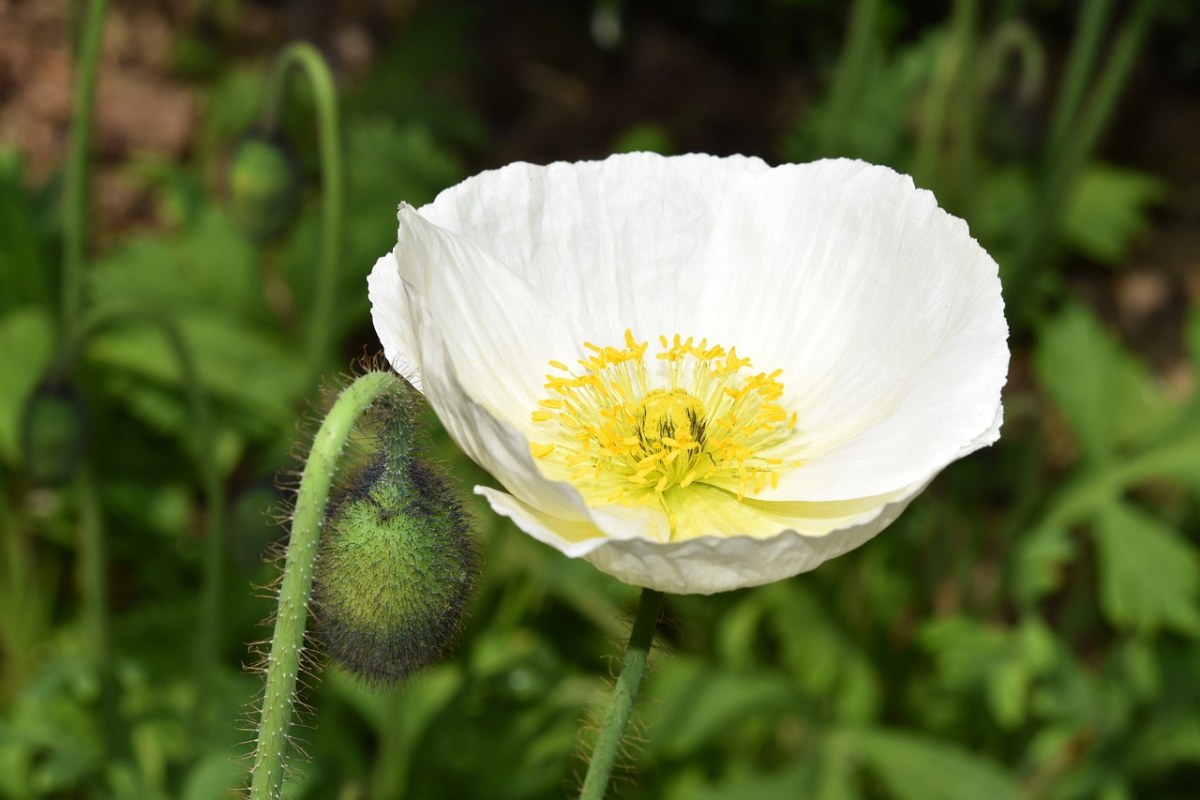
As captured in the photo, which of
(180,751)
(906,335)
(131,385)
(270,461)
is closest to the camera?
(906,335)

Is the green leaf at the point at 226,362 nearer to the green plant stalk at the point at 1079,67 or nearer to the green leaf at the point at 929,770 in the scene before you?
the green leaf at the point at 929,770

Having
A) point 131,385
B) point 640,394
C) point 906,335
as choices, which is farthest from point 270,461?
point 906,335

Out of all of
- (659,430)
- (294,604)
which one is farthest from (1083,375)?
(294,604)

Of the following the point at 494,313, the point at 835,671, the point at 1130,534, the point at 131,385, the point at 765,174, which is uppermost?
the point at 765,174

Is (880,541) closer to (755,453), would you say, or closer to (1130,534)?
(1130,534)

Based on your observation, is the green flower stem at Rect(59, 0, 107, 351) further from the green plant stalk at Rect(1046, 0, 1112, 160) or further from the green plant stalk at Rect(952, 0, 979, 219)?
the green plant stalk at Rect(1046, 0, 1112, 160)

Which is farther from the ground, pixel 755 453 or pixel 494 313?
pixel 494 313

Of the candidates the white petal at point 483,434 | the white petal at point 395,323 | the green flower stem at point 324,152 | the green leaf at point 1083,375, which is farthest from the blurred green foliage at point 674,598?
the white petal at point 483,434
